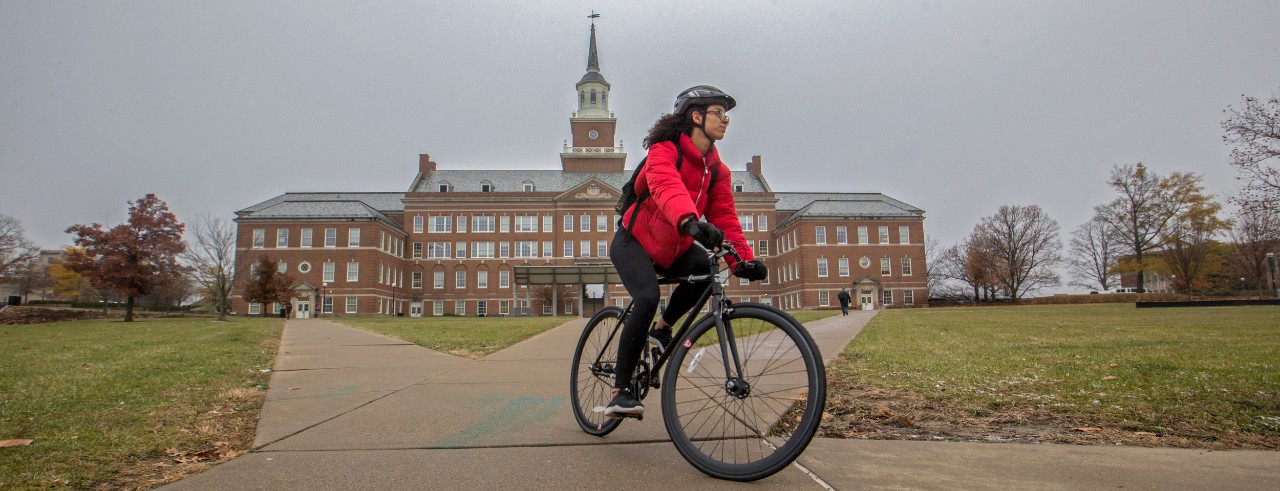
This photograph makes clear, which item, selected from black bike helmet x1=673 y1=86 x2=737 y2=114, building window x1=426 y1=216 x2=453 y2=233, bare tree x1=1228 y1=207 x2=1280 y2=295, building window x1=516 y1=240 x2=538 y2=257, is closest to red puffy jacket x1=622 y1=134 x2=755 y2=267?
black bike helmet x1=673 y1=86 x2=737 y2=114

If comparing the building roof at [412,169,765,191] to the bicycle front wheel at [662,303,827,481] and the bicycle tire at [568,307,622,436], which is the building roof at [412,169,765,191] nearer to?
the bicycle tire at [568,307,622,436]

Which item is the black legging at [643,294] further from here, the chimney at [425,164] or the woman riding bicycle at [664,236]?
the chimney at [425,164]

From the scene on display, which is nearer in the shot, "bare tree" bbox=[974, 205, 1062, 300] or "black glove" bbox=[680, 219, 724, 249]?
"black glove" bbox=[680, 219, 724, 249]

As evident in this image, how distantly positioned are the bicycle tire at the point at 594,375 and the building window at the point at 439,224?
65873 millimetres

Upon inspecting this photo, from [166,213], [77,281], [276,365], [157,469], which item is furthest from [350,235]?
[157,469]

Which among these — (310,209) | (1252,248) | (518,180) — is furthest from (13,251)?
(1252,248)

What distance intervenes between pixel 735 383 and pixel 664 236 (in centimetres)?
78

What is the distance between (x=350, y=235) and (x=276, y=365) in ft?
189

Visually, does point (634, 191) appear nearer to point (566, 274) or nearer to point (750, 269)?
point (750, 269)

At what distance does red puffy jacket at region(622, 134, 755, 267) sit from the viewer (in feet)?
9.37

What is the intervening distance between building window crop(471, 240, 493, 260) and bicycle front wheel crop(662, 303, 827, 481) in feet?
214

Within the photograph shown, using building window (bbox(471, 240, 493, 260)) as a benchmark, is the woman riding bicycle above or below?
below

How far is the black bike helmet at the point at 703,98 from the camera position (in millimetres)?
3225

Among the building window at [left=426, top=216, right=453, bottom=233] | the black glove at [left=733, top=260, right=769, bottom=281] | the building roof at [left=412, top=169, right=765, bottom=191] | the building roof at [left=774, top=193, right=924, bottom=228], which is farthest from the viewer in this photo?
the building roof at [left=412, top=169, right=765, bottom=191]
